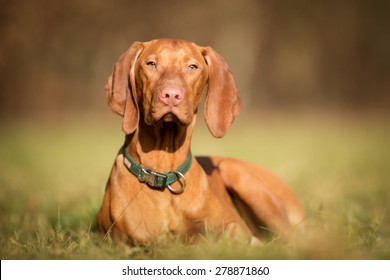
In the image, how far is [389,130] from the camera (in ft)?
51.7

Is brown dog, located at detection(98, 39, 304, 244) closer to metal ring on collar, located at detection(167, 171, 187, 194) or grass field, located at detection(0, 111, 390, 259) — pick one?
metal ring on collar, located at detection(167, 171, 187, 194)

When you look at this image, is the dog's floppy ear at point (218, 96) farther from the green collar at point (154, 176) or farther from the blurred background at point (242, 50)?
the blurred background at point (242, 50)

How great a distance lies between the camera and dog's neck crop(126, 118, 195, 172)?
422 cm

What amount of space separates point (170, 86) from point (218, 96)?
71 centimetres

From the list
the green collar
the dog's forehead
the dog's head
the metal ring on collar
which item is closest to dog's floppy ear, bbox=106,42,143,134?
the dog's head

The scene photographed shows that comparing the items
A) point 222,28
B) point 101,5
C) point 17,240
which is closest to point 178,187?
point 17,240

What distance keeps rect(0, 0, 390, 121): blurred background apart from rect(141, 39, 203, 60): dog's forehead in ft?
45.4

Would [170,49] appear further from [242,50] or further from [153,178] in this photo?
[242,50]

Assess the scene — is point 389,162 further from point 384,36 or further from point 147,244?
point 384,36

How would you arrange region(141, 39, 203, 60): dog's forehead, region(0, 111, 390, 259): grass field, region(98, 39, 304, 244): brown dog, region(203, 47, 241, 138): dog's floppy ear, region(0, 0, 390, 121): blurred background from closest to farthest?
1. region(0, 111, 390, 259): grass field
2. region(98, 39, 304, 244): brown dog
3. region(141, 39, 203, 60): dog's forehead
4. region(203, 47, 241, 138): dog's floppy ear
5. region(0, 0, 390, 121): blurred background

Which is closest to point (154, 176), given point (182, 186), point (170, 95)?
point (182, 186)

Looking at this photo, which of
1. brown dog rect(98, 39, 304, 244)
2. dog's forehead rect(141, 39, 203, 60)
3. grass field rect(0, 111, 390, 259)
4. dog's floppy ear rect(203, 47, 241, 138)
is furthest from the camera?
dog's floppy ear rect(203, 47, 241, 138)

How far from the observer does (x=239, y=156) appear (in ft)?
34.8
